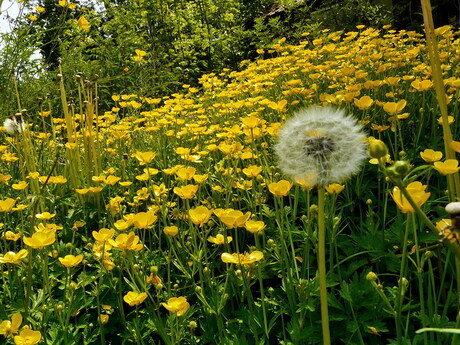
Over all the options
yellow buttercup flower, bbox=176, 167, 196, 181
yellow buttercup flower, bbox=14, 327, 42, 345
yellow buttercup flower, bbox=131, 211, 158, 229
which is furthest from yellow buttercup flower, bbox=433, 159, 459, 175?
yellow buttercup flower, bbox=14, 327, 42, 345

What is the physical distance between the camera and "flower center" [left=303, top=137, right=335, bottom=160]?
2.81 feet

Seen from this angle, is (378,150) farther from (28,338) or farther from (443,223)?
(28,338)

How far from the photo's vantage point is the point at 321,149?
868 mm

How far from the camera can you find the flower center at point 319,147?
33.7 inches

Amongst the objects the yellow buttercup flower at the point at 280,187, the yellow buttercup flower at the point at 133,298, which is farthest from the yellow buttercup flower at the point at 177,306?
the yellow buttercup flower at the point at 280,187

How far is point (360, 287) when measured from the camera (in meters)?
1.32

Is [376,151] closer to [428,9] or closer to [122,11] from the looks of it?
[428,9]

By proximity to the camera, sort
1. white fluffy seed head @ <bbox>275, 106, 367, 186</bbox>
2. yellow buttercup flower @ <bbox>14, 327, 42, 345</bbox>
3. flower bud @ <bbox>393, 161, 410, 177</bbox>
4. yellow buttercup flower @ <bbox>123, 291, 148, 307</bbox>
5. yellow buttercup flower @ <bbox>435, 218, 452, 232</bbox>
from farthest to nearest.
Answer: yellow buttercup flower @ <bbox>123, 291, 148, 307</bbox> < yellow buttercup flower @ <bbox>14, 327, 42, 345</bbox> < white fluffy seed head @ <bbox>275, 106, 367, 186</bbox> < yellow buttercup flower @ <bbox>435, 218, 452, 232</bbox> < flower bud @ <bbox>393, 161, 410, 177</bbox>

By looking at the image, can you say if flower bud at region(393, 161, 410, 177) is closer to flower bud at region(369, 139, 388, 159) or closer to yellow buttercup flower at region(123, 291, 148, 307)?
flower bud at region(369, 139, 388, 159)

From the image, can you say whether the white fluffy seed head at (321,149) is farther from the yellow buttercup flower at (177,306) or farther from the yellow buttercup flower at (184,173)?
the yellow buttercup flower at (184,173)

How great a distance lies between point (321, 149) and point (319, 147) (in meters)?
0.01

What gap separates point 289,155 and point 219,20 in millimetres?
7805

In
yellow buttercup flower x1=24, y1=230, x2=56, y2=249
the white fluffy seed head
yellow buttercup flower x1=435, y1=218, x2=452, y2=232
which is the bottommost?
yellow buttercup flower x1=24, y1=230, x2=56, y2=249

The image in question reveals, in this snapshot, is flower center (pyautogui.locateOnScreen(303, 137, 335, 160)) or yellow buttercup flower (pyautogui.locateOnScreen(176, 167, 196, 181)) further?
yellow buttercup flower (pyautogui.locateOnScreen(176, 167, 196, 181))
